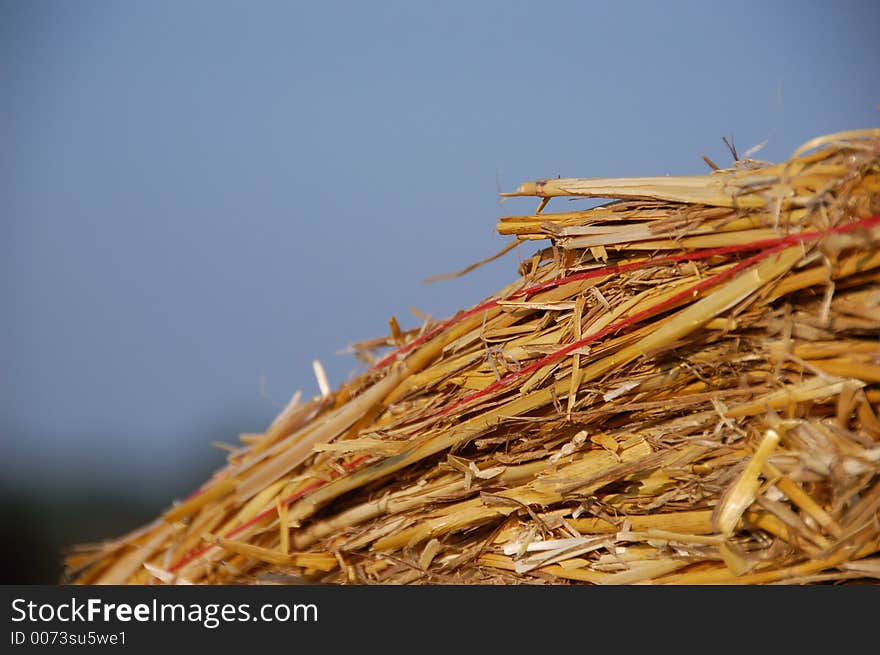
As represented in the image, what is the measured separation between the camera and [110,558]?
7.27 ft

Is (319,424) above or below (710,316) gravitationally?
above

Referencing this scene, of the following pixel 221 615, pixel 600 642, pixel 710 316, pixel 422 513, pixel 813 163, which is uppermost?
pixel 813 163

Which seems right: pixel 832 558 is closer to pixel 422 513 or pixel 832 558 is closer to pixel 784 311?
pixel 784 311

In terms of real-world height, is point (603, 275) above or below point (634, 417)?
above

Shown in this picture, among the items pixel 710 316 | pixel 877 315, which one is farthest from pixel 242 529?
pixel 877 315

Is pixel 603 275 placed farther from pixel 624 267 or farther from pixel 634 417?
pixel 634 417

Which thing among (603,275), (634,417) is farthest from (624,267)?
(634,417)

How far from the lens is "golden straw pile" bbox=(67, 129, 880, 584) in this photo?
1358 mm

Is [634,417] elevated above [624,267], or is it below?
below

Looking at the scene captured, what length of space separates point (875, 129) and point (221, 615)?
1.27 meters

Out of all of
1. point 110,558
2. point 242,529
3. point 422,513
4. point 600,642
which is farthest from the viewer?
point 110,558

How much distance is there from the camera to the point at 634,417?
5.14 ft

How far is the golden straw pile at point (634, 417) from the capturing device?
1.36 m

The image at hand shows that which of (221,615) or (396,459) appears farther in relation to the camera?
(396,459)
